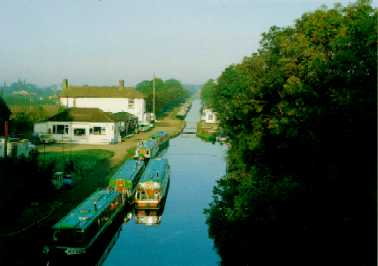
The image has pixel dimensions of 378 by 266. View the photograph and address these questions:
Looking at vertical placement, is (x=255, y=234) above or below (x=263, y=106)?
below

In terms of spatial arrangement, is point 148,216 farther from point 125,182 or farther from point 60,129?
point 60,129

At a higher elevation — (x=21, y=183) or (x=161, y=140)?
(x=161, y=140)

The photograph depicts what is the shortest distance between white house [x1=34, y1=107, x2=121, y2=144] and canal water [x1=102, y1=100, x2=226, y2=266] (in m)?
15.9

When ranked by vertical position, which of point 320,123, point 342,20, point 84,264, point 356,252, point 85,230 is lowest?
point 84,264

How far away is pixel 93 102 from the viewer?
76.4m

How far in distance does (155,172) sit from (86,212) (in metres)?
10.6

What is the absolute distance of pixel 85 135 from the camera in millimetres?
53969

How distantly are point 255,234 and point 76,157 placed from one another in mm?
27851

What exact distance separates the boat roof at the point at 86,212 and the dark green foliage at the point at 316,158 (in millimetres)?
5679

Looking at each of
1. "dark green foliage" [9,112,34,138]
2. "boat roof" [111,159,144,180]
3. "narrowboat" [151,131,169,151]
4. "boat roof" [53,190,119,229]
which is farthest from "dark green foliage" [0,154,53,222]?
"narrowboat" [151,131,169,151]

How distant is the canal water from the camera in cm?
2147

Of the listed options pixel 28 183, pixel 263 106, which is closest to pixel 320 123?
pixel 263 106

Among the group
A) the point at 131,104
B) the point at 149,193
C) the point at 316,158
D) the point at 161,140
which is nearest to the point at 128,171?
the point at 149,193

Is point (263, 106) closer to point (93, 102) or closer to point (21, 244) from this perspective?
point (21, 244)
